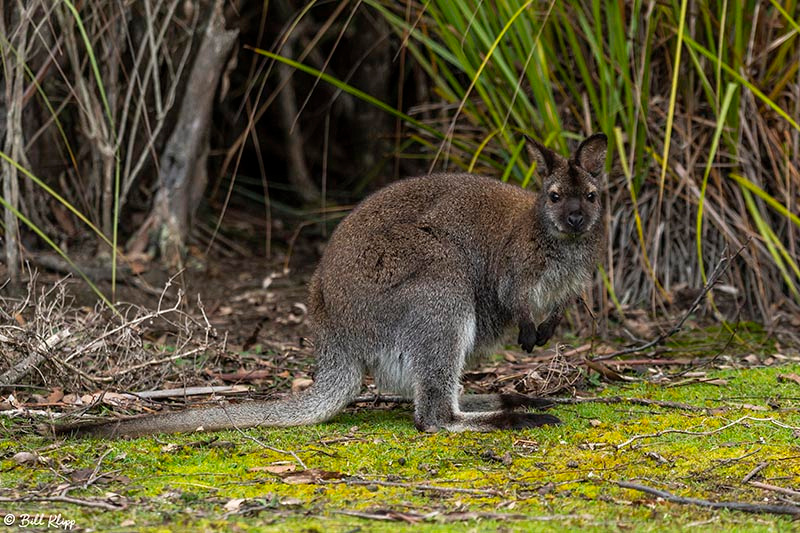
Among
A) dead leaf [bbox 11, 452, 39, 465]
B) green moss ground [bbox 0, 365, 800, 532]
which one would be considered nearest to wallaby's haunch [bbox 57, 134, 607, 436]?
green moss ground [bbox 0, 365, 800, 532]

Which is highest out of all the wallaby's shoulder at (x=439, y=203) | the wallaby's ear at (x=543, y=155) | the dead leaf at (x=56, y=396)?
the wallaby's ear at (x=543, y=155)

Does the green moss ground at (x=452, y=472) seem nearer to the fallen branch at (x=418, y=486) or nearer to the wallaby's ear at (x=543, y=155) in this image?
the fallen branch at (x=418, y=486)

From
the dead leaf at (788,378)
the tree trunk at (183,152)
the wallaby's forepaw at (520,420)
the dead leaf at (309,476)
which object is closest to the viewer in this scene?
the dead leaf at (309,476)

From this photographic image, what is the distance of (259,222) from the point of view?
8328mm

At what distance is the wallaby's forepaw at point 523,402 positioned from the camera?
13.7 feet

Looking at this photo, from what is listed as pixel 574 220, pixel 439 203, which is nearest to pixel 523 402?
pixel 574 220

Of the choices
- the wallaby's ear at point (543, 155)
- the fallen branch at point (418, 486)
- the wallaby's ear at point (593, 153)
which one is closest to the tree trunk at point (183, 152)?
the wallaby's ear at point (543, 155)

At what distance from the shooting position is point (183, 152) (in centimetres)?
652

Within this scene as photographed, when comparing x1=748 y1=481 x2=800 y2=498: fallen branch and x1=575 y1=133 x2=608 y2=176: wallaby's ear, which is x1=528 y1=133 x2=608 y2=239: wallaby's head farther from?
x1=748 y1=481 x2=800 y2=498: fallen branch

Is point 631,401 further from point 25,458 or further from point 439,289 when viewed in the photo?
point 25,458

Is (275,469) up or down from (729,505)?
down

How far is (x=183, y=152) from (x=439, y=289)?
3.05m

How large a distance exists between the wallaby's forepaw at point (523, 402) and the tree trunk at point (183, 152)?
9.47ft

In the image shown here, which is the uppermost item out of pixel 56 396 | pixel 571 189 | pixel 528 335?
pixel 571 189
